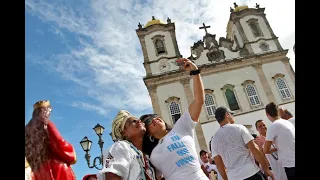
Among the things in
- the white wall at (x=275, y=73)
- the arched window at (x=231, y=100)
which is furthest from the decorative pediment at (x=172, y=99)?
the white wall at (x=275, y=73)

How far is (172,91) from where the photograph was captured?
73.2 feet

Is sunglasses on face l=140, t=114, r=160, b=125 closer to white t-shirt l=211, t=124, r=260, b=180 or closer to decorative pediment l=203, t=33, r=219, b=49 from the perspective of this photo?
white t-shirt l=211, t=124, r=260, b=180

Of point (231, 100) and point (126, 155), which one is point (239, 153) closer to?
point (126, 155)

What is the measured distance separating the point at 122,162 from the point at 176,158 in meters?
0.51

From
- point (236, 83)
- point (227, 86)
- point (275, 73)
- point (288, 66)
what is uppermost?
point (288, 66)

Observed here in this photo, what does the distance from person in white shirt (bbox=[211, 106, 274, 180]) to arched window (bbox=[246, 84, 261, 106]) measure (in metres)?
18.9

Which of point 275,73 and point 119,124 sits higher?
point 275,73

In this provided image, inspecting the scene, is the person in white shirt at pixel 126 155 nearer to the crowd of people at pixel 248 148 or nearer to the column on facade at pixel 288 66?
the crowd of people at pixel 248 148

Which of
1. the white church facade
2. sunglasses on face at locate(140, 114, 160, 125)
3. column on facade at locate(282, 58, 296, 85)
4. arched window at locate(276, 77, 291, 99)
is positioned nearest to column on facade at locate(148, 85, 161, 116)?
the white church facade

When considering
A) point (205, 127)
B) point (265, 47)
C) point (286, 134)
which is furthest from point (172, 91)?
point (286, 134)

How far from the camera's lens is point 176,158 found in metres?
2.26

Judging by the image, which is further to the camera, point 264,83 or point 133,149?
point 264,83

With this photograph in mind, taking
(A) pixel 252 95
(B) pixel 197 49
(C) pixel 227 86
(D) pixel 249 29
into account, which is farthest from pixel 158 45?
(A) pixel 252 95

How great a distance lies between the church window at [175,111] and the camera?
843 inches
